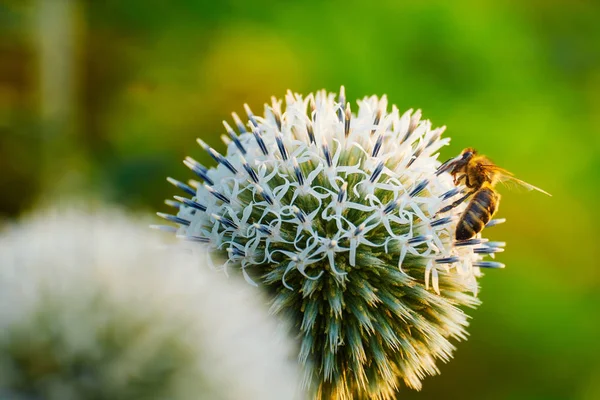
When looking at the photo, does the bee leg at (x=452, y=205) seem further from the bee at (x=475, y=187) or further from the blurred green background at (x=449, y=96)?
the blurred green background at (x=449, y=96)

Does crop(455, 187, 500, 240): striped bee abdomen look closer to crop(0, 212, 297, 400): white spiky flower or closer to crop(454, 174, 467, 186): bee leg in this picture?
crop(454, 174, 467, 186): bee leg

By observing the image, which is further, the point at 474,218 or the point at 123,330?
→ the point at 474,218

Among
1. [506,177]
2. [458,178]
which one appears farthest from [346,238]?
[506,177]

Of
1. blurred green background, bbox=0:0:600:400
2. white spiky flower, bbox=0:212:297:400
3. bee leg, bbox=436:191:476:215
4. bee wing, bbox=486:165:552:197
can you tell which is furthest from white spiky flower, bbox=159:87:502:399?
blurred green background, bbox=0:0:600:400

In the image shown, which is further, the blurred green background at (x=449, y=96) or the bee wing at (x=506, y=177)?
the blurred green background at (x=449, y=96)

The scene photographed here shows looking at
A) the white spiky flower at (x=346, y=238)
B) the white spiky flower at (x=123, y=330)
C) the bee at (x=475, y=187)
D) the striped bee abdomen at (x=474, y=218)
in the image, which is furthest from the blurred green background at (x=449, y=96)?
the white spiky flower at (x=123, y=330)

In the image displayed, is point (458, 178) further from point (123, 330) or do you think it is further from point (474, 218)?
point (123, 330)
